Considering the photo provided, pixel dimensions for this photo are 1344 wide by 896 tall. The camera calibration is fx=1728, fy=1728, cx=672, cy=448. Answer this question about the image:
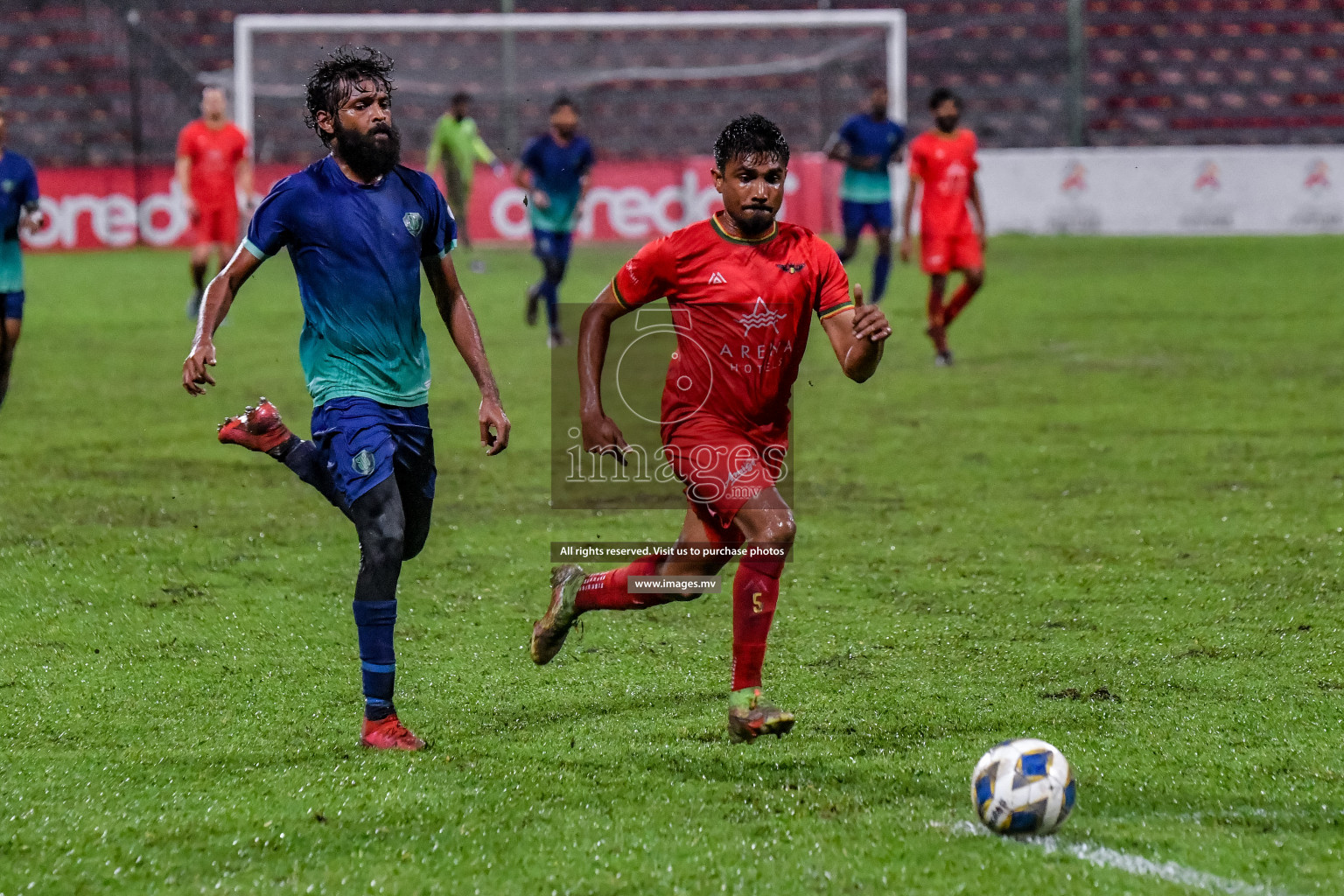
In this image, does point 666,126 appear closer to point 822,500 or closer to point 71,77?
point 71,77

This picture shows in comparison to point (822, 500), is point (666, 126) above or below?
above

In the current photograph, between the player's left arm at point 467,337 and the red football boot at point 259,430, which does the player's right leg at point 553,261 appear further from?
the red football boot at point 259,430

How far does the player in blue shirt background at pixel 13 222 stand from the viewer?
10.3 metres

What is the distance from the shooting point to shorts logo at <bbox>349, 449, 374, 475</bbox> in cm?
491

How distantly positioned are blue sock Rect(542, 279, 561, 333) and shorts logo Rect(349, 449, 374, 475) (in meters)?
10.4

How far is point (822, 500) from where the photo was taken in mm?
8922

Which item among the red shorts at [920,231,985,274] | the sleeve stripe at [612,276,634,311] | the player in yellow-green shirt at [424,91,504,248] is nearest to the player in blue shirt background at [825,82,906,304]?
the red shorts at [920,231,985,274]

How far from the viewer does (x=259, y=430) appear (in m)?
5.13

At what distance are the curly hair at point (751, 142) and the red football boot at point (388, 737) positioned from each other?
1.86m

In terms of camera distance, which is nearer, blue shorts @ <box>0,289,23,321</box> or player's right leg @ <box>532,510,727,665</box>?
player's right leg @ <box>532,510,727,665</box>

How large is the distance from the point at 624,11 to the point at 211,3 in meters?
6.97

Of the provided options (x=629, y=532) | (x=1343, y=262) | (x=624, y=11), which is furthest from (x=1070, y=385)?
(x=624, y=11)

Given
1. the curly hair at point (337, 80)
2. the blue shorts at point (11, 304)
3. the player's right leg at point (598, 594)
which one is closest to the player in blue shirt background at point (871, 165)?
the blue shorts at point (11, 304)

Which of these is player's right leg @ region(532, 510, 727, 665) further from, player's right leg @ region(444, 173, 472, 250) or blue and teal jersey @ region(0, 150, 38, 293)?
player's right leg @ region(444, 173, 472, 250)
